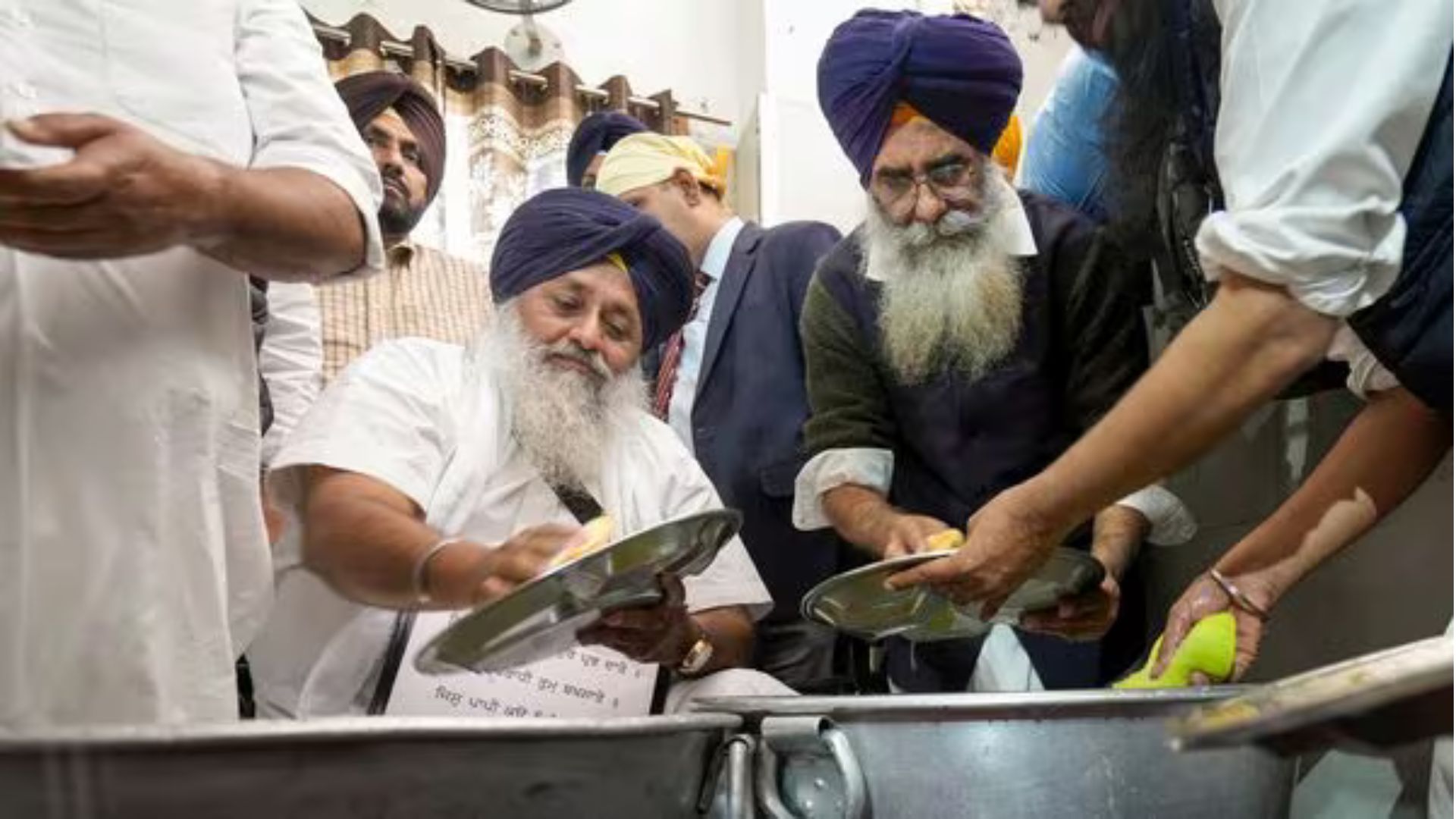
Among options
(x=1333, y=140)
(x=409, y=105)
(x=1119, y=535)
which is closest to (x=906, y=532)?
(x=1119, y=535)

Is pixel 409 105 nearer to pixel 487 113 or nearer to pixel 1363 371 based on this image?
pixel 487 113

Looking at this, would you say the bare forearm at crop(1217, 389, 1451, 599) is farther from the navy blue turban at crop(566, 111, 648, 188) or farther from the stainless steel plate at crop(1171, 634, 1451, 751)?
the navy blue turban at crop(566, 111, 648, 188)

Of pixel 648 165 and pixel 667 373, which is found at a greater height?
pixel 648 165

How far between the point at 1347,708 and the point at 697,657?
797 millimetres

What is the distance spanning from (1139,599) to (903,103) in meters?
0.50

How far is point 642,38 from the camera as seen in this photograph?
241 cm

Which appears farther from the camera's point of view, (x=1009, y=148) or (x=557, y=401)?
(x=1009, y=148)

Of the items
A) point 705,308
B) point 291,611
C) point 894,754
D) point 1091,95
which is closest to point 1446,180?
point 894,754

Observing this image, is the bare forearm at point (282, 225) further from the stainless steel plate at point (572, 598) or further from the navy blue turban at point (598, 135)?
the navy blue turban at point (598, 135)

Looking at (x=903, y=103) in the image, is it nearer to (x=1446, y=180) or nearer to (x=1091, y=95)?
(x=1091, y=95)

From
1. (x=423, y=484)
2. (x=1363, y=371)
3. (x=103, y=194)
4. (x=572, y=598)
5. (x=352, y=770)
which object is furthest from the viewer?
→ (x=423, y=484)

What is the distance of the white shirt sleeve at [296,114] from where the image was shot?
692 mm

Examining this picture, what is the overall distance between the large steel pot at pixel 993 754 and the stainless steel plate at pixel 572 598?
10cm

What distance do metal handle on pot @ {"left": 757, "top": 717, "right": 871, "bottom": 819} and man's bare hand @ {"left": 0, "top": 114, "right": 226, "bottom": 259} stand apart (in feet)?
1.17
